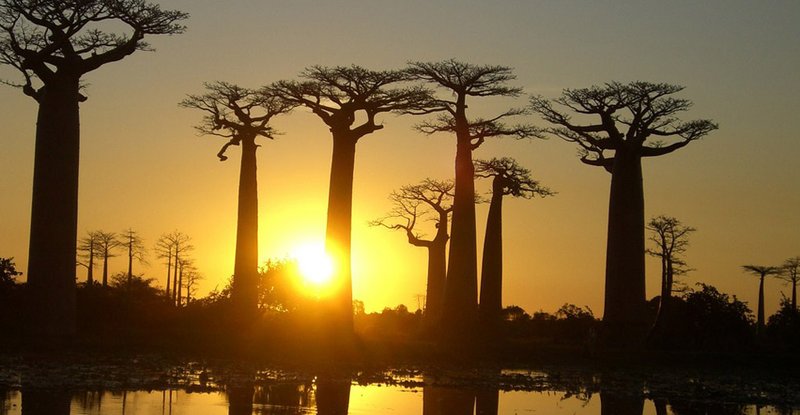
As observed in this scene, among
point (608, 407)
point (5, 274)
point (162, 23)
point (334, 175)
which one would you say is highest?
point (162, 23)

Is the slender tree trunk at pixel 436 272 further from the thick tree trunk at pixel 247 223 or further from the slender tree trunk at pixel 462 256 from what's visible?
the thick tree trunk at pixel 247 223

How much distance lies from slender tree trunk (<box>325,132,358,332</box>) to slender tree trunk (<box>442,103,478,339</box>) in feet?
14.6

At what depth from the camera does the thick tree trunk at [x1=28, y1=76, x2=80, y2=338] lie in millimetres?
25328

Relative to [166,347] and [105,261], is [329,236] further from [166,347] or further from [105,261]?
[105,261]

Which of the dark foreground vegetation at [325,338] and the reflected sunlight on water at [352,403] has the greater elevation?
the dark foreground vegetation at [325,338]

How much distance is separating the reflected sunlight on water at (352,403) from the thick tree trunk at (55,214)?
318 inches

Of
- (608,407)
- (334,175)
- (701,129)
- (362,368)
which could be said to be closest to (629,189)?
(701,129)

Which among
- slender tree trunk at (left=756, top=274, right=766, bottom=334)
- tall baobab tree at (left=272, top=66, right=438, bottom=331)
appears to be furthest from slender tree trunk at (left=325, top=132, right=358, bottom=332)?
slender tree trunk at (left=756, top=274, right=766, bottom=334)

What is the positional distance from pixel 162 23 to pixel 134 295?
11985mm

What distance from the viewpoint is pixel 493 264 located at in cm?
3838

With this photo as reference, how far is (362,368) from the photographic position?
2366 cm

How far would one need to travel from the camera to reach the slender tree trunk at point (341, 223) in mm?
30125

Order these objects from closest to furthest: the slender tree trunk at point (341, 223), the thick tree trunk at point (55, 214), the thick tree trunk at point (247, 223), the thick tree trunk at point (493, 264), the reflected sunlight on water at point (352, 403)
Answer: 1. the reflected sunlight on water at point (352, 403)
2. the thick tree trunk at point (55, 214)
3. the slender tree trunk at point (341, 223)
4. the thick tree trunk at point (247, 223)
5. the thick tree trunk at point (493, 264)

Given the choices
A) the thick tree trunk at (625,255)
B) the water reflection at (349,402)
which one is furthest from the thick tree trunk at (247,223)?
the water reflection at (349,402)
